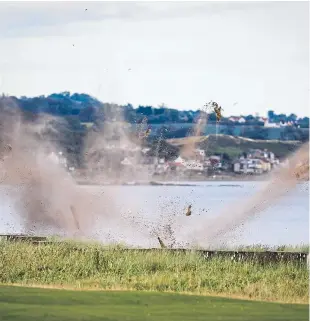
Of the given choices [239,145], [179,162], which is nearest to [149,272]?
[179,162]

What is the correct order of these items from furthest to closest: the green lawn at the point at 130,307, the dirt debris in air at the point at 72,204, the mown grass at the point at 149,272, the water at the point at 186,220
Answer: the water at the point at 186,220 < the dirt debris in air at the point at 72,204 < the mown grass at the point at 149,272 < the green lawn at the point at 130,307

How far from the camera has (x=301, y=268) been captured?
116 ft

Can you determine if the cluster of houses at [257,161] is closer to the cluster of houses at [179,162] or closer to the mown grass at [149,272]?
the cluster of houses at [179,162]

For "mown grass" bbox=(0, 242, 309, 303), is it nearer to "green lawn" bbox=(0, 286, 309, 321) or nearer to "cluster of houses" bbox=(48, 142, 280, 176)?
"green lawn" bbox=(0, 286, 309, 321)

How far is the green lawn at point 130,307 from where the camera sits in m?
26.5

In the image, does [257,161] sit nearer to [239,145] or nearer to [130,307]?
[239,145]

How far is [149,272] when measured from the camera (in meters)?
34.6

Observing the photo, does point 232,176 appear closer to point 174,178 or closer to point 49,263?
point 174,178

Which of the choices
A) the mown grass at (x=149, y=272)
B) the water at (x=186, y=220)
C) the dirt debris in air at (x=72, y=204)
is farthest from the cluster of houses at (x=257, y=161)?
the mown grass at (x=149, y=272)

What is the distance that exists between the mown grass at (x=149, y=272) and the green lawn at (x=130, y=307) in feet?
4.36

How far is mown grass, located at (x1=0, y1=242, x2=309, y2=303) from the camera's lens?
103 feet

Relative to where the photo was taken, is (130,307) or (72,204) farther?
(72,204)

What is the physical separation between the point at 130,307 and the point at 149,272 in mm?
6781

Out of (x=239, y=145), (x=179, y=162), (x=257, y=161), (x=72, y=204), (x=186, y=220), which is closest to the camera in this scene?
(x=72, y=204)
